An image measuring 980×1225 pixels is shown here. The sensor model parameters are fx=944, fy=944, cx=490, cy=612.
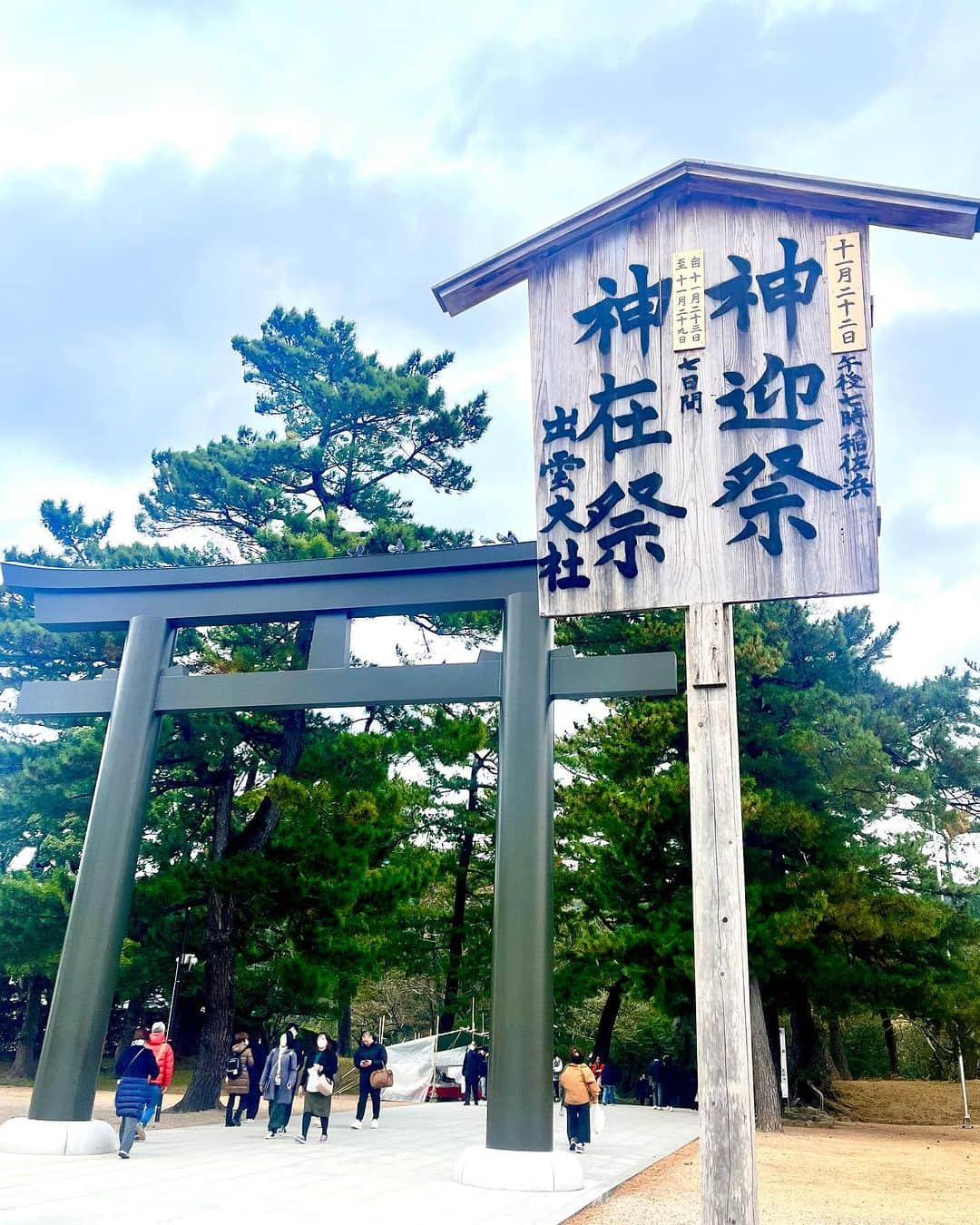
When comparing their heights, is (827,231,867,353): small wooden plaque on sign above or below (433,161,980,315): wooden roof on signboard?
below

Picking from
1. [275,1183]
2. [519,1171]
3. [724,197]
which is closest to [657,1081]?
[519,1171]

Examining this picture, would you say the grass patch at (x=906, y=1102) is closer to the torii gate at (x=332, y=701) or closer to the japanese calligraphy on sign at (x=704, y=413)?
the torii gate at (x=332, y=701)

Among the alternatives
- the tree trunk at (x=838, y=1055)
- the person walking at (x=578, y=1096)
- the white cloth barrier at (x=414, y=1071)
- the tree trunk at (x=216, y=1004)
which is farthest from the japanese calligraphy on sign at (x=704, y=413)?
the tree trunk at (x=838, y=1055)

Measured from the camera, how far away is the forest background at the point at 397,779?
15664mm

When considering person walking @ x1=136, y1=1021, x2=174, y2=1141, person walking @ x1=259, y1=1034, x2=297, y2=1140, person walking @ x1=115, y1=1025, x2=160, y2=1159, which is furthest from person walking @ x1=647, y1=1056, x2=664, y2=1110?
person walking @ x1=115, y1=1025, x2=160, y2=1159

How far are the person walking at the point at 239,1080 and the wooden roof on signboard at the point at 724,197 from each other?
11863mm

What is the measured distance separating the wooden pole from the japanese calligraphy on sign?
460mm

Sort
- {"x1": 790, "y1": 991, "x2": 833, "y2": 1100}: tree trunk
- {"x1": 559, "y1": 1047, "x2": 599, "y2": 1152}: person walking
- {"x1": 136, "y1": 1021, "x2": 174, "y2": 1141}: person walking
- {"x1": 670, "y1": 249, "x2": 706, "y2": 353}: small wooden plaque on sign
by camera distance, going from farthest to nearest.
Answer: {"x1": 790, "y1": 991, "x2": 833, "y2": 1100}: tree trunk → {"x1": 559, "y1": 1047, "x2": 599, "y2": 1152}: person walking → {"x1": 136, "y1": 1021, "x2": 174, "y2": 1141}: person walking → {"x1": 670, "y1": 249, "x2": 706, "y2": 353}: small wooden plaque on sign

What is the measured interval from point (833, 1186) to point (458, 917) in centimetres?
1822

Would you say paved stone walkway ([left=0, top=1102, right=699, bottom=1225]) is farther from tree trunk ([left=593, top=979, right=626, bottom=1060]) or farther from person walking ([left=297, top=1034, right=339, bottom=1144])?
tree trunk ([left=593, top=979, right=626, bottom=1060])

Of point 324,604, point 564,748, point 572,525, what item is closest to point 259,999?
point 564,748

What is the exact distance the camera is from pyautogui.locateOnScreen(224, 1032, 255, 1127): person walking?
45.1ft

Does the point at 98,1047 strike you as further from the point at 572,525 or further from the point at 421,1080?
the point at 421,1080

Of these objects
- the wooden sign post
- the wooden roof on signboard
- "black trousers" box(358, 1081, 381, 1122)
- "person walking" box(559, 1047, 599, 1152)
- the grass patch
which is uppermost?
the wooden roof on signboard
